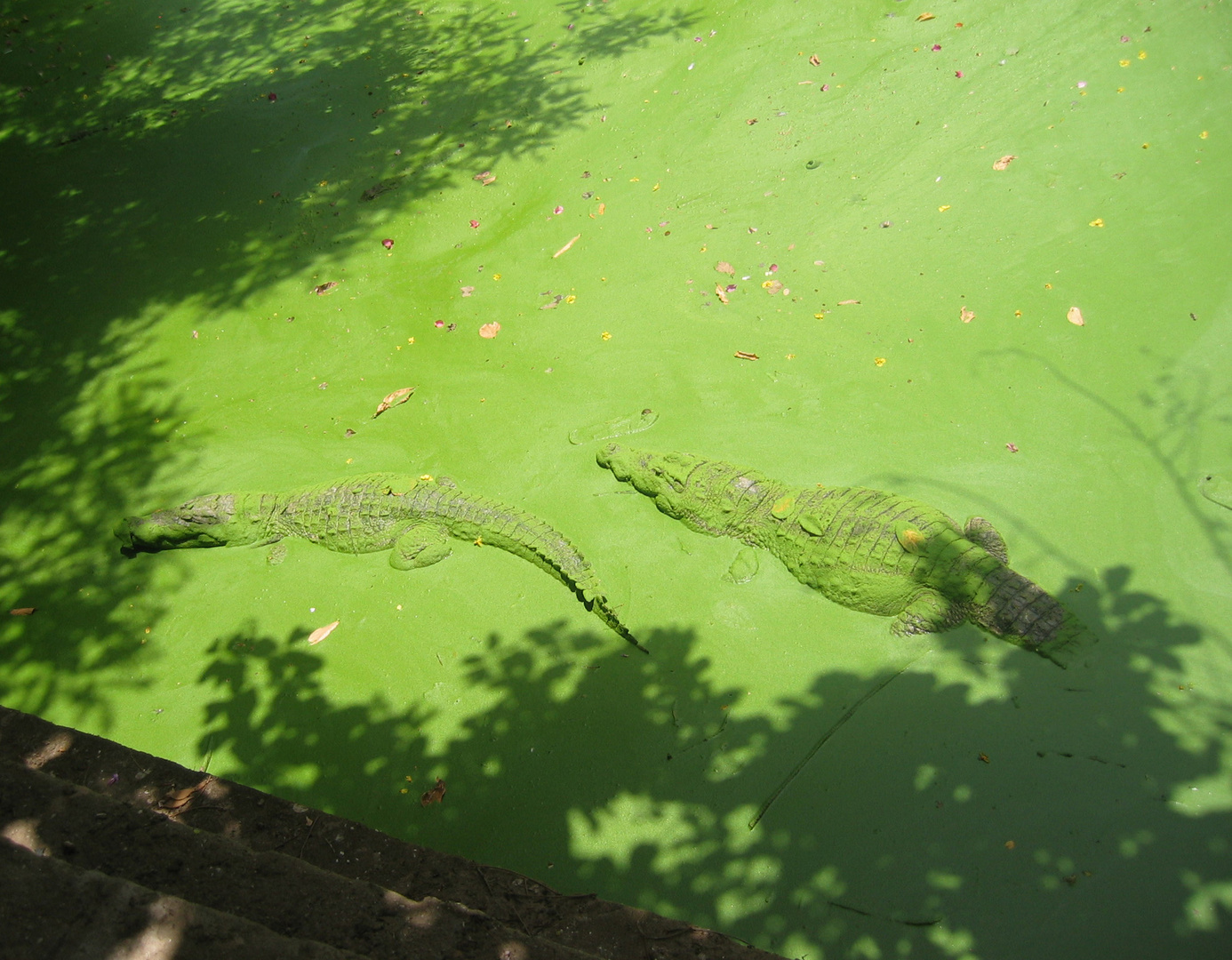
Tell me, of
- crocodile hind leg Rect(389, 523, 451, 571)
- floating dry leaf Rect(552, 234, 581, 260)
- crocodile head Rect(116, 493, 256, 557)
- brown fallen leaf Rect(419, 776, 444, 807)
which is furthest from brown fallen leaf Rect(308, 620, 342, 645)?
floating dry leaf Rect(552, 234, 581, 260)

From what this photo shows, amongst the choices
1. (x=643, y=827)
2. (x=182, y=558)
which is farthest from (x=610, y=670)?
(x=182, y=558)

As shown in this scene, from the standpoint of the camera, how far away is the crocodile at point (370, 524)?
11.4 feet

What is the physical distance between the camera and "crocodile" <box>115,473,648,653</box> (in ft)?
11.4

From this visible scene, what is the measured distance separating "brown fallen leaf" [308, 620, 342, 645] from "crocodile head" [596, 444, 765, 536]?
5.35 feet

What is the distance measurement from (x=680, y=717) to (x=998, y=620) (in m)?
1.36

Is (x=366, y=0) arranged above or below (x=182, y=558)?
above

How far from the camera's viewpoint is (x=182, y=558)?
3871 millimetres

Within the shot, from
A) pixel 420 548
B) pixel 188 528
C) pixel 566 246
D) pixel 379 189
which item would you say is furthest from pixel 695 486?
pixel 379 189

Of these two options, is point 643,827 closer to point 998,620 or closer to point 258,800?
point 258,800

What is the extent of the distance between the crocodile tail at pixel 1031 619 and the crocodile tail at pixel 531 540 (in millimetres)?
1468

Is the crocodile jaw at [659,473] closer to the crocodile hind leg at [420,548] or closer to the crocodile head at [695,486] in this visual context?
the crocodile head at [695,486]

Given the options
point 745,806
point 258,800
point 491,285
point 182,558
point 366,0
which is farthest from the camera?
point 366,0

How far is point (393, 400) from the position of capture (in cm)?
427

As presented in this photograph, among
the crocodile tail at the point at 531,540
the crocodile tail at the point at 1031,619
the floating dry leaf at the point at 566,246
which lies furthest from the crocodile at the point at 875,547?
the floating dry leaf at the point at 566,246
